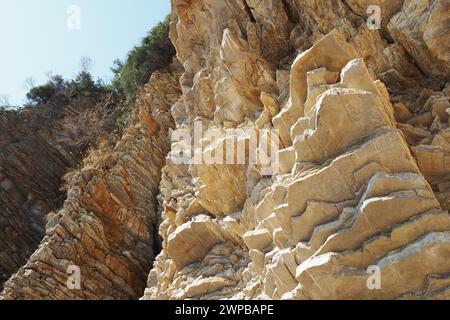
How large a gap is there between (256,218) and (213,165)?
1.92 metres

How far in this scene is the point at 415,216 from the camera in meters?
6.58

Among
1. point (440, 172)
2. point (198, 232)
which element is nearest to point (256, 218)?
point (198, 232)

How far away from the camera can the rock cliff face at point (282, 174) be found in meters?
6.74

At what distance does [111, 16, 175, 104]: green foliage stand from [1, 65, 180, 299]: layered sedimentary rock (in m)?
3.04

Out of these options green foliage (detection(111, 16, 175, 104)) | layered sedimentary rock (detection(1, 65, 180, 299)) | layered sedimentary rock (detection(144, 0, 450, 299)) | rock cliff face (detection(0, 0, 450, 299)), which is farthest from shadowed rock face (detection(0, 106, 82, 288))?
layered sedimentary rock (detection(144, 0, 450, 299))

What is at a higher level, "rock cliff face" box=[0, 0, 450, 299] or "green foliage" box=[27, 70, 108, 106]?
"green foliage" box=[27, 70, 108, 106]

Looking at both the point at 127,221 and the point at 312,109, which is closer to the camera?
the point at 312,109

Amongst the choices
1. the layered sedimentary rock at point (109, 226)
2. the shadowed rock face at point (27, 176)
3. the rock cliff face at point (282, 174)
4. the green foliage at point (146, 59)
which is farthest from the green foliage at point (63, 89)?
the rock cliff face at point (282, 174)

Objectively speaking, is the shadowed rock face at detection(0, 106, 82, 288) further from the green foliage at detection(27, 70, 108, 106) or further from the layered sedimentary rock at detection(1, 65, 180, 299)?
the layered sedimentary rock at detection(1, 65, 180, 299)

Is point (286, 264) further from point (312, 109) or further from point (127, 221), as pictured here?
point (127, 221)

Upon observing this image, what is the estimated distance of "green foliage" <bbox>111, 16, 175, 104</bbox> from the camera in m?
21.9

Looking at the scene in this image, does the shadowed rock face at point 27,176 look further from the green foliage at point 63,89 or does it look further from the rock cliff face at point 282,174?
the green foliage at point 63,89

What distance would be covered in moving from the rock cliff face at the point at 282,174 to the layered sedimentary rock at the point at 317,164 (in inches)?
1.1

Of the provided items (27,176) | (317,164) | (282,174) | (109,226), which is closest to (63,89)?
(27,176)
